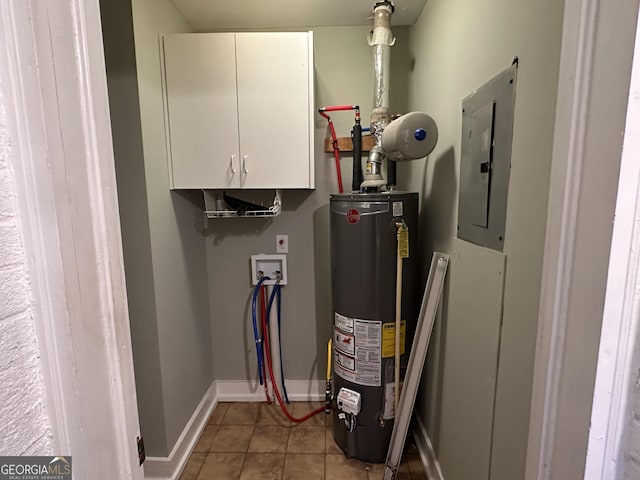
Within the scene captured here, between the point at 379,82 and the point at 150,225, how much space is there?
4.42 ft

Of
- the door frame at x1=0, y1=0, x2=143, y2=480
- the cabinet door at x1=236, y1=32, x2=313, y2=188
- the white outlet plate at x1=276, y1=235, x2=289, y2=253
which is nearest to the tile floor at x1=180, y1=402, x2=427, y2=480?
the white outlet plate at x1=276, y1=235, x2=289, y2=253

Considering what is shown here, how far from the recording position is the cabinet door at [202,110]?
157cm

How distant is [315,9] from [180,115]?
3.03ft

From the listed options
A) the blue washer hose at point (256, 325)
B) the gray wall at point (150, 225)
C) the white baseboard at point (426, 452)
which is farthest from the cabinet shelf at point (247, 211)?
the white baseboard at point (426, 452)

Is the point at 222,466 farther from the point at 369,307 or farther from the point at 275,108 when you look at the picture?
the point at 275,108

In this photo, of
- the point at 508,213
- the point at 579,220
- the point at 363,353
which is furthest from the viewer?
the point at 363,353

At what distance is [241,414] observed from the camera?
6.72 ft

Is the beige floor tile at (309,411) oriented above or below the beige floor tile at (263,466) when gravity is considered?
below

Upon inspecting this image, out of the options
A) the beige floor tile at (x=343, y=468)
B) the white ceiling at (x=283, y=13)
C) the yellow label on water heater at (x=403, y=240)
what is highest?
the white ceiling at (x=283, y=13)

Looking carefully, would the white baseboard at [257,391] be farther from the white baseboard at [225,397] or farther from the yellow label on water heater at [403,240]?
the yellow label on water heater at [403,240]

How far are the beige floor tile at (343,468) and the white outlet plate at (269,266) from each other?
3.35 ft

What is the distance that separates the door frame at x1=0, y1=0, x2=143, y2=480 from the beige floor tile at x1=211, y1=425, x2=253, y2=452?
1389 millimetres

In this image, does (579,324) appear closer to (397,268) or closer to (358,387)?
(397,268)

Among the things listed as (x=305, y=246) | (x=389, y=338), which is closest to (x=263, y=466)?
(x=389, y=338)
